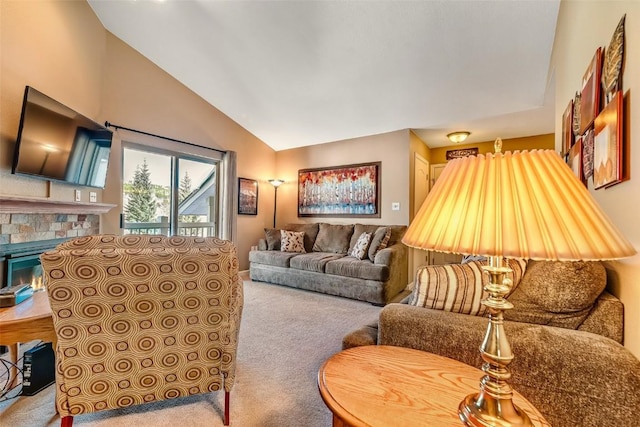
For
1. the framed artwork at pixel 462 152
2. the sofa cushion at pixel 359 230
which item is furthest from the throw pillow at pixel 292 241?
the framed artwork at pixel 462 152

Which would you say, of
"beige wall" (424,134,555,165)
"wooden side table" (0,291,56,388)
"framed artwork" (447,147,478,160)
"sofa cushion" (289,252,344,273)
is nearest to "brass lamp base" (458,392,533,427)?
"wooden side table" (0,291,56,388)

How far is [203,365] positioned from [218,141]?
396cm

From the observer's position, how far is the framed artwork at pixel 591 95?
1.27m

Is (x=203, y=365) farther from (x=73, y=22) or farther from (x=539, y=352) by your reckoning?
(x=73, y=22)

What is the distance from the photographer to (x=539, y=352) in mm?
985

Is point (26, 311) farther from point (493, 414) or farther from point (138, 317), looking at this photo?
point (493, 414)

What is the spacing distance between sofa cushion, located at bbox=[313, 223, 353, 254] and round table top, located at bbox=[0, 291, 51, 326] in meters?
3.34

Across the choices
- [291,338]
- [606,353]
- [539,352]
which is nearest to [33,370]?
[291,338]

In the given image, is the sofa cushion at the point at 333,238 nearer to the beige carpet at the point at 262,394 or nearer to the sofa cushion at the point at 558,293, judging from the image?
the beige carpet at the point at 262,394

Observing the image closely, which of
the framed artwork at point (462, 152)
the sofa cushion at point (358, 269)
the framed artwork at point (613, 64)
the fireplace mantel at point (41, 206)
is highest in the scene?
the framed artwork at point (462, 152)

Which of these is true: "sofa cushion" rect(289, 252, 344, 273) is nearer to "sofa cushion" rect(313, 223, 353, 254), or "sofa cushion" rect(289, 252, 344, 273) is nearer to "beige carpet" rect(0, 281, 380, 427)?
"sofa cushion" rect(313, 223, 353, 254)

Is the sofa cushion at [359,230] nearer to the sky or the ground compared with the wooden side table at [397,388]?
nearer to the sky

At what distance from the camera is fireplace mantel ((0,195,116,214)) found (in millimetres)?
1955

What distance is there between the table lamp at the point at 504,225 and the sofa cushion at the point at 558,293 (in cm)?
61
